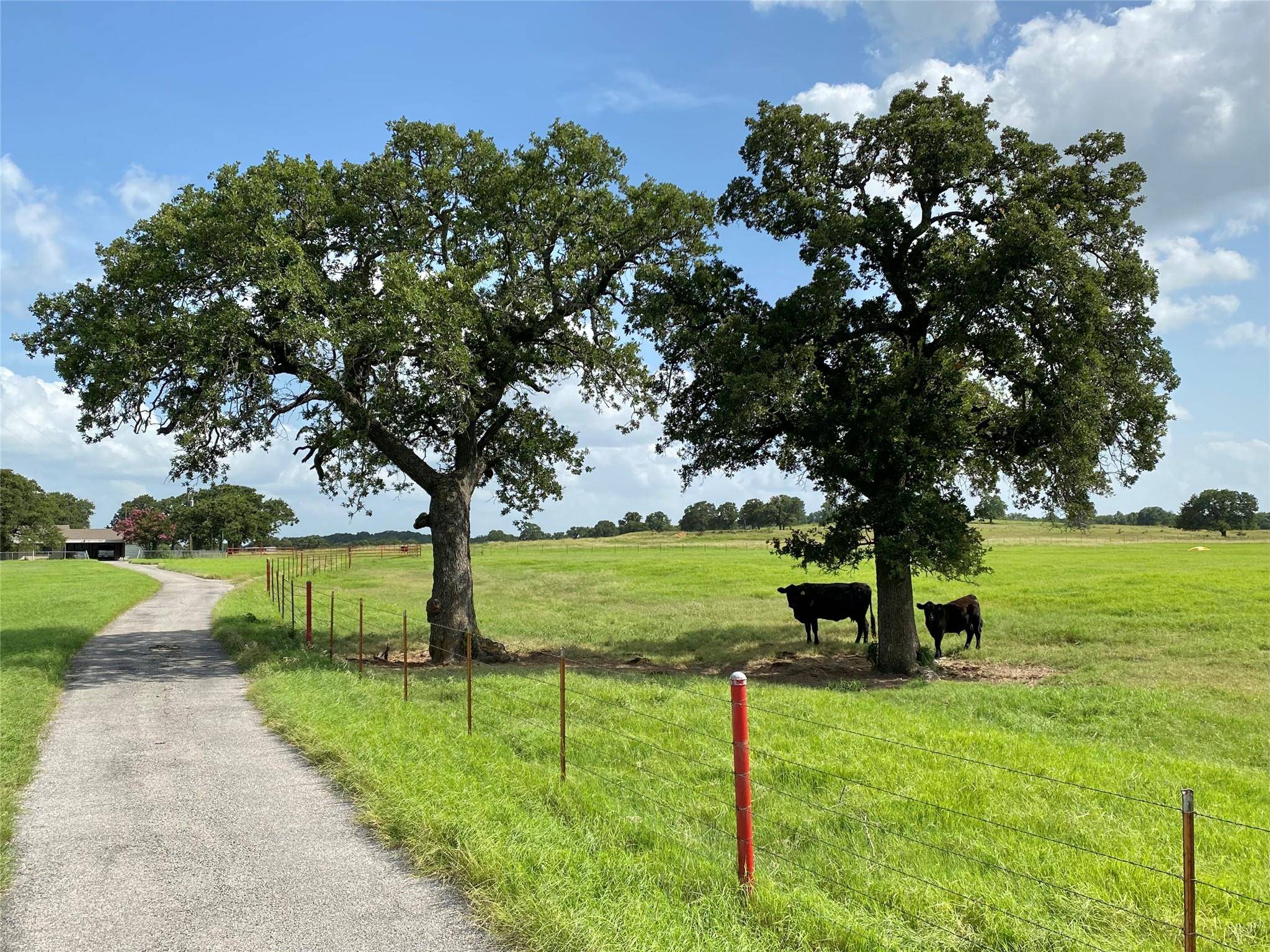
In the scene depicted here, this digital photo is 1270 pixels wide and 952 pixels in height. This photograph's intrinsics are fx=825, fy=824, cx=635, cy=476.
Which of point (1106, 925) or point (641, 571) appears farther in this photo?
point (641, 571)

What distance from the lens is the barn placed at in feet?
420

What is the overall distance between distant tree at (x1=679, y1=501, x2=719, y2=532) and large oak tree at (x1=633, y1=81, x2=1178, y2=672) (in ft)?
445

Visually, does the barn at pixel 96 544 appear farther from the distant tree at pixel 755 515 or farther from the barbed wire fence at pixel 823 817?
the barbed wire fence at pixel 823 817

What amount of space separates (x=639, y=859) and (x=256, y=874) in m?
3.08

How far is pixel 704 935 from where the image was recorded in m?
5.25

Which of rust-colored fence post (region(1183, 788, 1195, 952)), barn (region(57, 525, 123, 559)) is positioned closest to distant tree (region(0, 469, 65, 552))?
barn (region(57, 525, 123, 559))

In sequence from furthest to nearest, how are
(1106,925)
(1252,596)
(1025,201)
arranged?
(1252,596), (1025,201), (1106,925)

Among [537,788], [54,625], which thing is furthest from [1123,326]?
[54,625]

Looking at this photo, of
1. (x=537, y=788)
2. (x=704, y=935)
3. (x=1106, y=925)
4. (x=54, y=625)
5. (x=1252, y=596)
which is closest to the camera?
(x=704, y=935)

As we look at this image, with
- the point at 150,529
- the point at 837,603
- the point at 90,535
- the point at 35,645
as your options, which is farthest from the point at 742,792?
the point at 90,535

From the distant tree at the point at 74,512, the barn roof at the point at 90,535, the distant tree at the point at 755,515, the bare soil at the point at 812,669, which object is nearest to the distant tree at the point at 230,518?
the barn roof at the point at 90,535

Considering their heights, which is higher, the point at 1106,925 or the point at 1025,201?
the point at 1025,201

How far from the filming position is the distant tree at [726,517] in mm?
156750

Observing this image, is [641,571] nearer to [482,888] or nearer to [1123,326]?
[1123,326]
